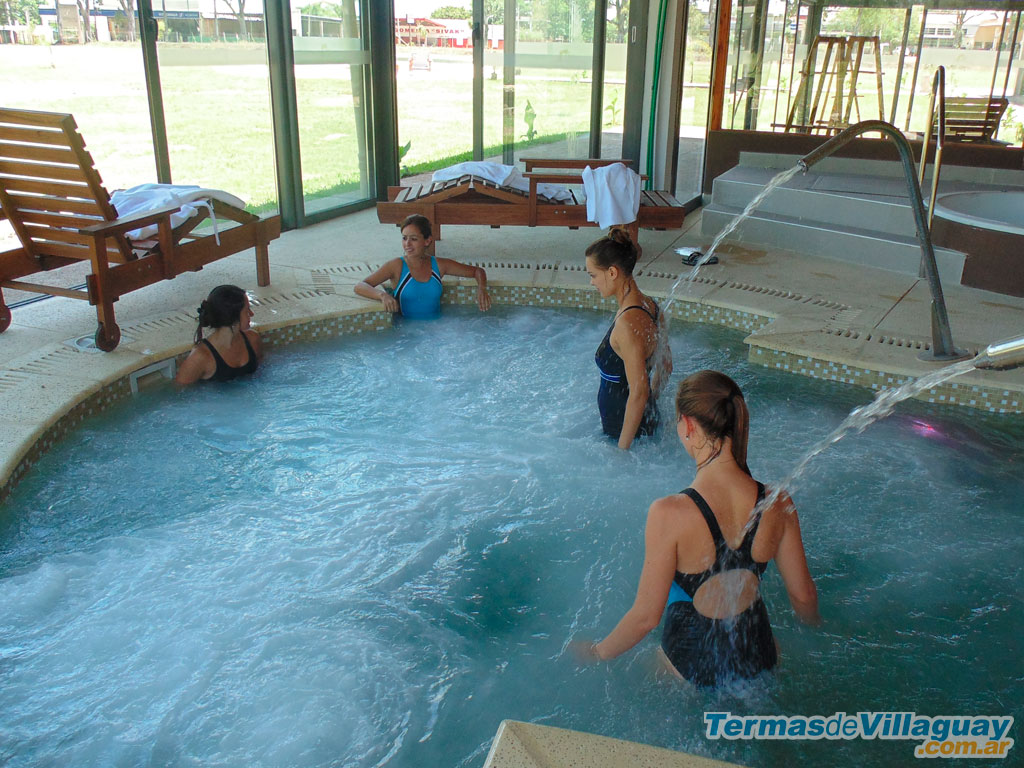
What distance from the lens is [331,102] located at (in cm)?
745

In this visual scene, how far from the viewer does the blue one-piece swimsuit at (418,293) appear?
532cm

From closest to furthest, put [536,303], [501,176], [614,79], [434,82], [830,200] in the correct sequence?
1. [536,303]
2. [501,176]
3. [830,200]
4. [434,82]
5. [614,79]

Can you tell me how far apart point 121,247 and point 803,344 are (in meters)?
3.60

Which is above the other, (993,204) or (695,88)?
(695,88)

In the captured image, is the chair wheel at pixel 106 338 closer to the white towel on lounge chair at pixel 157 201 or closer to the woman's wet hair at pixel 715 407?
the white towel on lounge chair at pixel 157 201

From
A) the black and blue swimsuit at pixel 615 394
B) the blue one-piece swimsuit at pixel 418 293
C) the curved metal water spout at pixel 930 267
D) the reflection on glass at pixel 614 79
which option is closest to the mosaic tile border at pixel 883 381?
the curved metal water spout at pixel 930 267

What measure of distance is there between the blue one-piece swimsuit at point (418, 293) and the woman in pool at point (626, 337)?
6.31 ft

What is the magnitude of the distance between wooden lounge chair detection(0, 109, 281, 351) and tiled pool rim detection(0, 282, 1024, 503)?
0.45 meters

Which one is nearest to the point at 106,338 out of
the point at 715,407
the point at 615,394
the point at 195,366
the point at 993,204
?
the point at 195,366

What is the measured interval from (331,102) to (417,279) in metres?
2.96

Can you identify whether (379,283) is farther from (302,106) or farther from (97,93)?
(302,106)

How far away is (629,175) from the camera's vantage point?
595 centimetres

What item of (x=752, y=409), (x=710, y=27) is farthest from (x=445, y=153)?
(x=752, y=409)

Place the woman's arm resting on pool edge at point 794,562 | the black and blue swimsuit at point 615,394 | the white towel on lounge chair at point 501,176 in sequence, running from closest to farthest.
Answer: the woman's arm resting on pool edge at point 794,562 → the black and blue swimsuit at point 615,394 → the white towel on lounge chair at point 501,176
